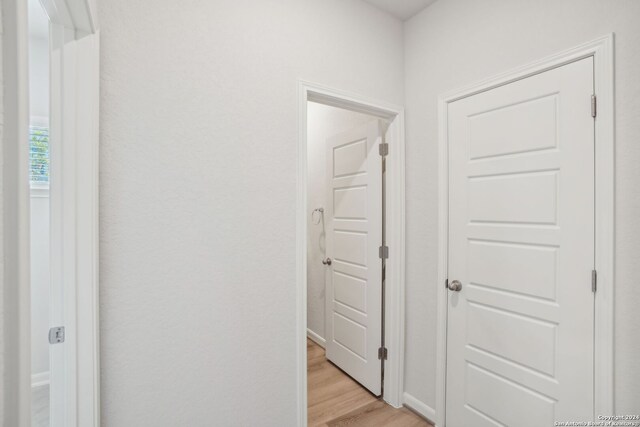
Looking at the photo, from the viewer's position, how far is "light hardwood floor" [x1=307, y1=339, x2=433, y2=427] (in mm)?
1989

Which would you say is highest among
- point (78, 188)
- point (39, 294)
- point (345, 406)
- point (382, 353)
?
point (78, 188)

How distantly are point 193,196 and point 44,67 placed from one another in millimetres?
2141

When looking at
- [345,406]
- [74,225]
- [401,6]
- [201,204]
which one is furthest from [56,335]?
[401,6]

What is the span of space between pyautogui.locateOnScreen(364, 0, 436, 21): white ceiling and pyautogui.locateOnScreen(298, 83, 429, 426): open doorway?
0.68 metres

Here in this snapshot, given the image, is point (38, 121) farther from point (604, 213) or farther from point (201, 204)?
point (604, 213)

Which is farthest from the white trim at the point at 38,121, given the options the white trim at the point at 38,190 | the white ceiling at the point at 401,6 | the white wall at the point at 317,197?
the white ceiling at the point at 401,6

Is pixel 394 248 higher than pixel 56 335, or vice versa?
pixel 394 248

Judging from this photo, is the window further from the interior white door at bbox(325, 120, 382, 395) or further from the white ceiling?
the white ceiling

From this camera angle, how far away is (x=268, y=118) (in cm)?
163

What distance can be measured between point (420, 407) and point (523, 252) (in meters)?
1.30

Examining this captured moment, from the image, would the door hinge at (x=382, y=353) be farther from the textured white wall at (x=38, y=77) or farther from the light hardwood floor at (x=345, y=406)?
the textured white wall at (x=38, y=77)

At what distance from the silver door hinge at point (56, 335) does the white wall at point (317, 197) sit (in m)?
2.12

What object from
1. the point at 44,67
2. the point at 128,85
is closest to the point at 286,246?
the point at 128,85

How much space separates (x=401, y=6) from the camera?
6.70 ft
